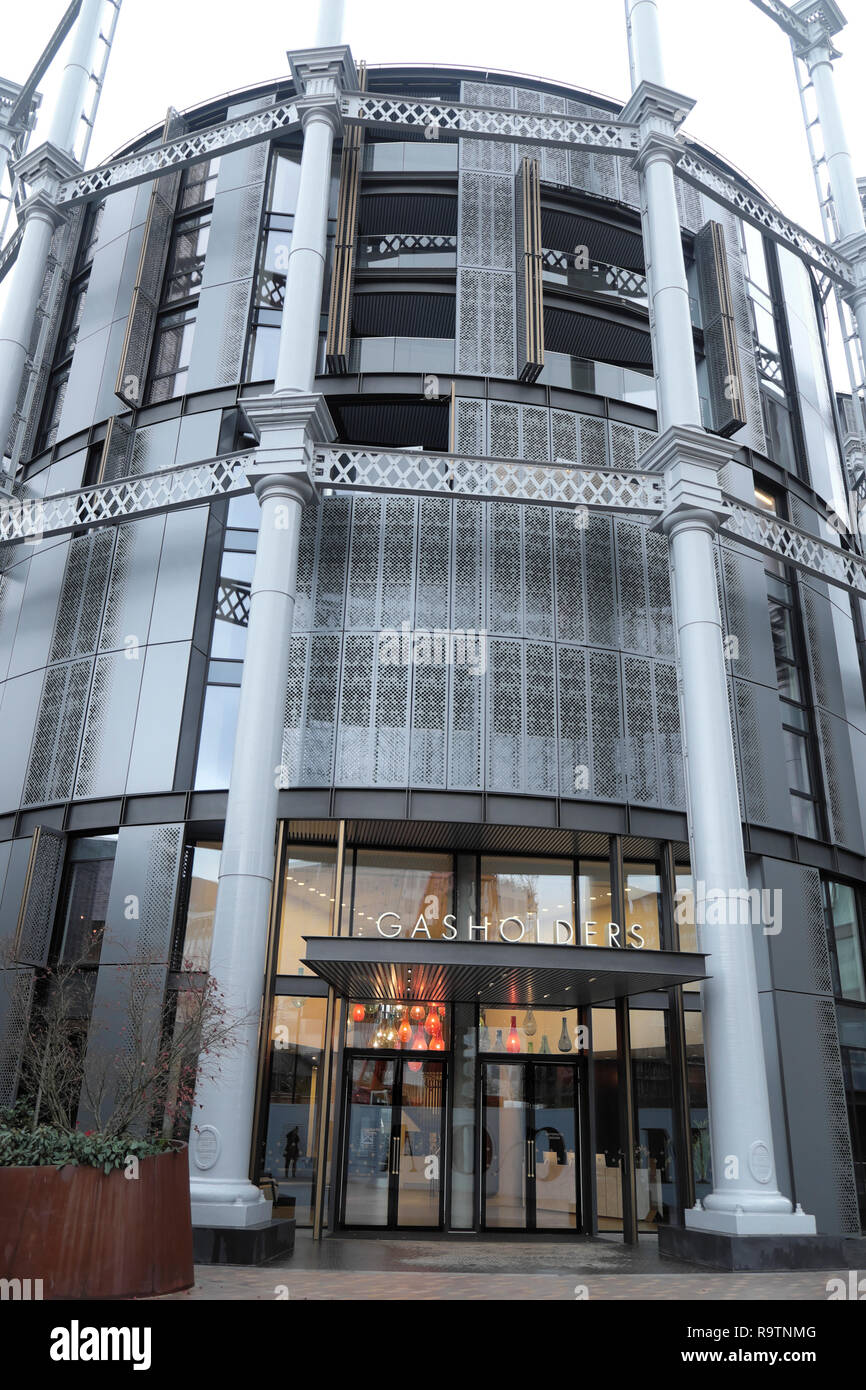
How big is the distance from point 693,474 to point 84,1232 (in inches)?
561

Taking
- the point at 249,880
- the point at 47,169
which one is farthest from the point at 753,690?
the point at 47,169

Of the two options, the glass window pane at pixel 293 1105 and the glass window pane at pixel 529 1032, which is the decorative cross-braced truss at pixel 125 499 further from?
→ the glass window pane at pixel 529 1032

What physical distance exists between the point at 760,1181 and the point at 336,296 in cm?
1717

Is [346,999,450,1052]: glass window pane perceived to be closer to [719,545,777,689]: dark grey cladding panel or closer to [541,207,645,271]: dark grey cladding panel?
[719,545,777,689]: dark grey cladding panel

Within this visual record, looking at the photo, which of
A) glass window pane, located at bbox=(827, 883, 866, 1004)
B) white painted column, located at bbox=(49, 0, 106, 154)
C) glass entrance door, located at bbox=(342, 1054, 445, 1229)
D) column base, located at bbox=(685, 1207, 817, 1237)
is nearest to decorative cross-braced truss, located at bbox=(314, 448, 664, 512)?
glass window pane, located at bbox=(827, 883, 866, 1004)

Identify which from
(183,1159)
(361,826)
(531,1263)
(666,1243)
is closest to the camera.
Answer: (183,1159)

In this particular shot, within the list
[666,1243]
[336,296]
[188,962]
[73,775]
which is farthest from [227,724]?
[666,1243]

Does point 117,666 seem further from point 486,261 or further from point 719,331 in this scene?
point 719,331

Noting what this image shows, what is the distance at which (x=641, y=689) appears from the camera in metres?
18.4

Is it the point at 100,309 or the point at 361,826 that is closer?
the point at 361,826

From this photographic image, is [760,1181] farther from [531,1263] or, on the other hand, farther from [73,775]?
[73,775]

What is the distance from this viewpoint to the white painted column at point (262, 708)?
1275cm

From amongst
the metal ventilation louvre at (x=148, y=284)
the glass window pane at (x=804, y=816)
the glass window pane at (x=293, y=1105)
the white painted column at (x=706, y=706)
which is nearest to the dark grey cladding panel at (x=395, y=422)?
the metal ventilation louvre at (x=148, y=284)

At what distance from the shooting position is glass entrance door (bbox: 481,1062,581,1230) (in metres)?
16.2
